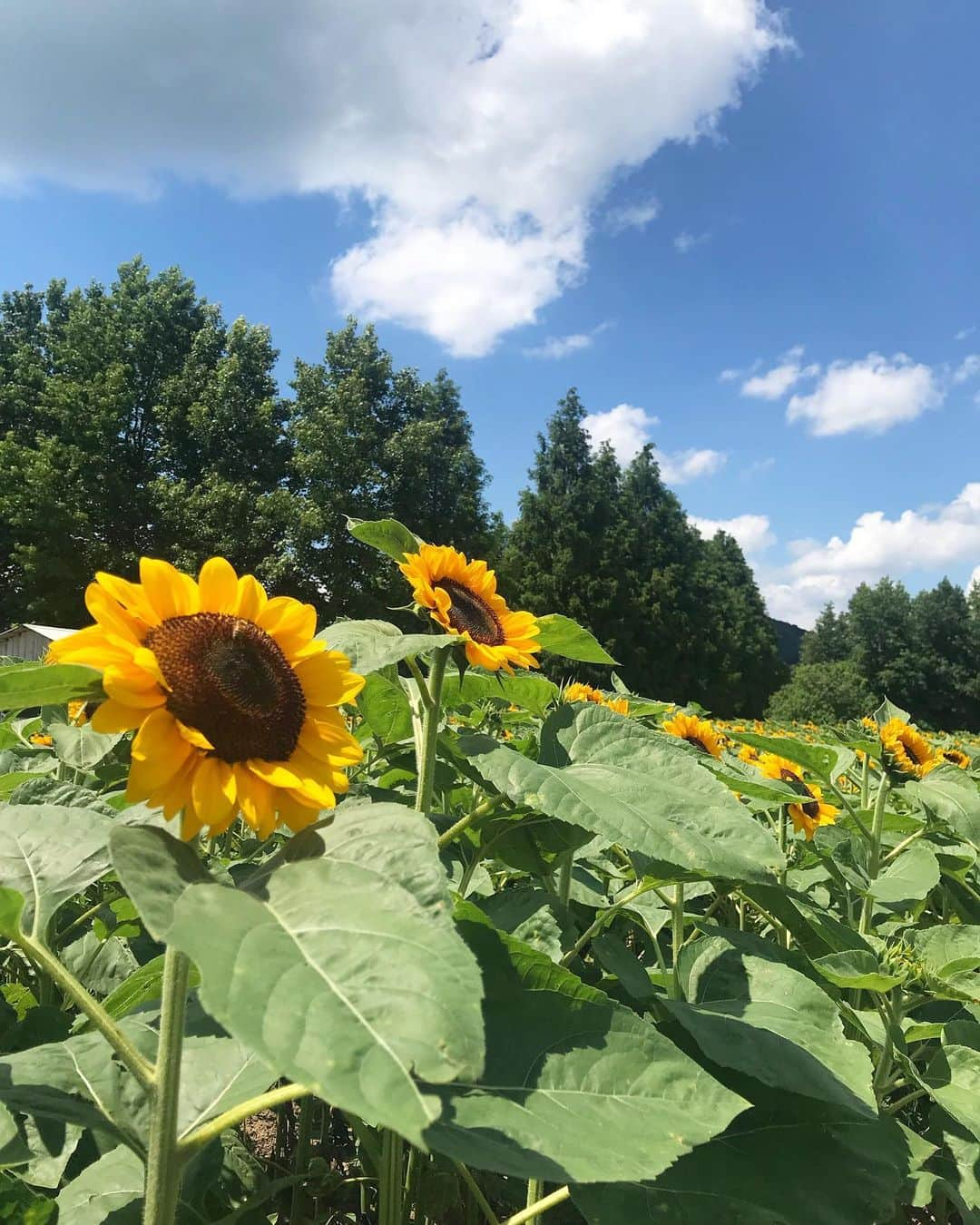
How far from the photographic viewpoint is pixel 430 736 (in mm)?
1280

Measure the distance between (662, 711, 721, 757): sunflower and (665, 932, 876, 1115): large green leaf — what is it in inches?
47.2

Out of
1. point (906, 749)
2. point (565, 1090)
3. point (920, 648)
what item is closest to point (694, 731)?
point (906, 749)

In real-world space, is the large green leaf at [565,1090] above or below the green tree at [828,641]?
below

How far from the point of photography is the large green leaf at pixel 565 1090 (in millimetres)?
733

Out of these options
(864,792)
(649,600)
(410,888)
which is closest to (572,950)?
(410,888)

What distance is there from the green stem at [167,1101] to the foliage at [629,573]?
112 feet

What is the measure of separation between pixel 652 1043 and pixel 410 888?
404 mm

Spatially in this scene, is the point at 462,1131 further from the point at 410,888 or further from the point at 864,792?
the point at 864,792

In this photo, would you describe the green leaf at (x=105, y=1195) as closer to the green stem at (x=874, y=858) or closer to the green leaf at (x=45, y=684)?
the green leaf at (x=45, y=684)

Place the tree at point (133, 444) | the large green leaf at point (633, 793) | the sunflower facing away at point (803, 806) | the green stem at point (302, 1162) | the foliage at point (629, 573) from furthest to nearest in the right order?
1. the foliage at point (629, 573)
2. the tree at point (133, 444)
3. the sunflower facing away at point (803, 806)
4. the green stem at point (302, 1162)
5. the large green leaf at point (633, 793)

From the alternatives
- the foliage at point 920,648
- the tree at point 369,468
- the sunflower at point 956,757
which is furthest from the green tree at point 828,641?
the sunflower at point 956,757

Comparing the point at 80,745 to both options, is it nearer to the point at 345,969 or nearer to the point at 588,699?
the point at 345,969

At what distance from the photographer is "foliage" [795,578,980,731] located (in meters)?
53.5

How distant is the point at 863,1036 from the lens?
5.11 ft
